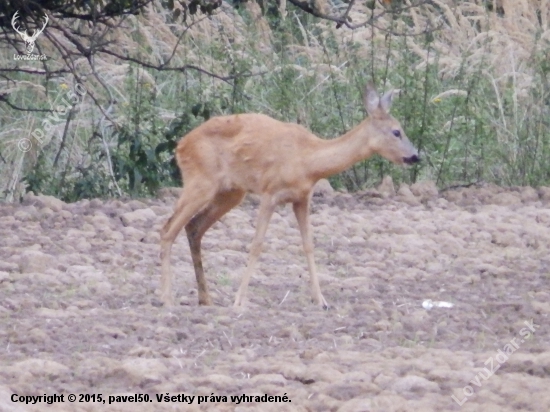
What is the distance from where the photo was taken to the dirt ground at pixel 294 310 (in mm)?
4973

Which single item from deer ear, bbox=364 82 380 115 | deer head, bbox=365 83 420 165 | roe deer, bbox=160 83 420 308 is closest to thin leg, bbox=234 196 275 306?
roe deer, bbox=160 83 420 308

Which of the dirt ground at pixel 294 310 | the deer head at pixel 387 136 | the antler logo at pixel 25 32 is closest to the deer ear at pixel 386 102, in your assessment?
the deer head at pixel 387 136

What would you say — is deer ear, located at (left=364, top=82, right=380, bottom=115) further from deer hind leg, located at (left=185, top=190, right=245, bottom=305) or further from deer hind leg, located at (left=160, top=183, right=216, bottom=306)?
deer hind leg, located at (left=160, top=183, right=216, bottom=306)

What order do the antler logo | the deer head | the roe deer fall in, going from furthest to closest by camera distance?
the antler logo → the deer head → the roe deer

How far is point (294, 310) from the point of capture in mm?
6949

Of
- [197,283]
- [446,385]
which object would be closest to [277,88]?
[197,283]

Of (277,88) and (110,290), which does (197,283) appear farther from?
(277,88)

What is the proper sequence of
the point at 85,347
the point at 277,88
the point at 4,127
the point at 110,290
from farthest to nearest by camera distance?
the point at 4,127
the point at 277,88
the point at 110,290
the point at 85,347

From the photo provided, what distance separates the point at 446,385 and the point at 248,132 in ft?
9.97

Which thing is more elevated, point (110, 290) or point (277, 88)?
point (277, 88)

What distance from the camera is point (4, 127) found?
42.5 feet

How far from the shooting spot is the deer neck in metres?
7.50

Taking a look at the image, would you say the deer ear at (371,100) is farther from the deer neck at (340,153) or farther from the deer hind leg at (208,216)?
the deer hind leg at (208,216)

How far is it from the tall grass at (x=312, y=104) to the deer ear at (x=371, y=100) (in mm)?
2614
